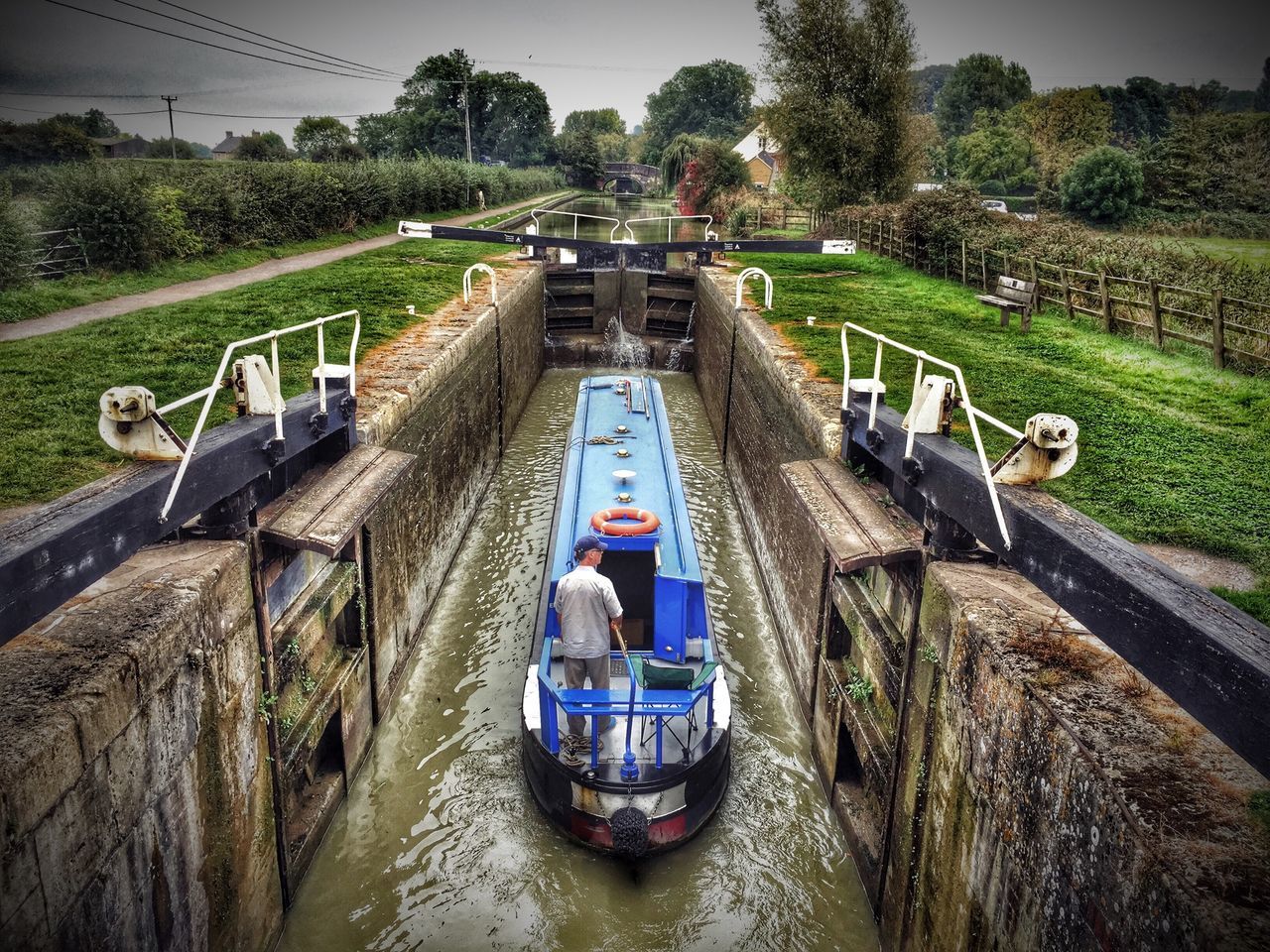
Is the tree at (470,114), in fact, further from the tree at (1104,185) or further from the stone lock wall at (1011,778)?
the stone lock wall at (1011,778)

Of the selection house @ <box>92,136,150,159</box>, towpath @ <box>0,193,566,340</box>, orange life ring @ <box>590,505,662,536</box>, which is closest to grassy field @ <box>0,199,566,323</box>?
towpath @ <box>0,193,566,340</box>

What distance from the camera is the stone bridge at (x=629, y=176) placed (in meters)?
81.2

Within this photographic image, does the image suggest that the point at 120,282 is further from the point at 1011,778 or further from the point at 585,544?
the point at 1011,778

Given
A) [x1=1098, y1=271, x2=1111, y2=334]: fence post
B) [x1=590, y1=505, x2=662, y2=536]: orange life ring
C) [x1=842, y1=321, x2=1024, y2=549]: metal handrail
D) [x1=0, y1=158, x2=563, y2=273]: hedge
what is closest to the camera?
[x1=842, y1=321, x2=1024, y2=549]: metal handrail

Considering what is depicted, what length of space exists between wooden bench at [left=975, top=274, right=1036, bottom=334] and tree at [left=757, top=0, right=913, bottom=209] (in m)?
15.8

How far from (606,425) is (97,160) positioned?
14313mm

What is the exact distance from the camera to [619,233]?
40.1 metres

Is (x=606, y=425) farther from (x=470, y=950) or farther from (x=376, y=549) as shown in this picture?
(x=470, y=950)

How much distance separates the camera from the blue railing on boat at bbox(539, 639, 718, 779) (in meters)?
5.70

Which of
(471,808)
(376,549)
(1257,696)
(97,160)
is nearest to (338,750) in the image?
(471,808)

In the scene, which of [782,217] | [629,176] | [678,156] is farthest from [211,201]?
[629,176]

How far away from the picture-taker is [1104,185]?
33.2m

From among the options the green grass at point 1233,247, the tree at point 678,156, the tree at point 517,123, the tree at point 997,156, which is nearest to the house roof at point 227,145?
the tree at point 517,123

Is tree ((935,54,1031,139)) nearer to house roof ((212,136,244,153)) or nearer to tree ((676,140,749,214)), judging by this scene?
tree ((676,140,749,214))
